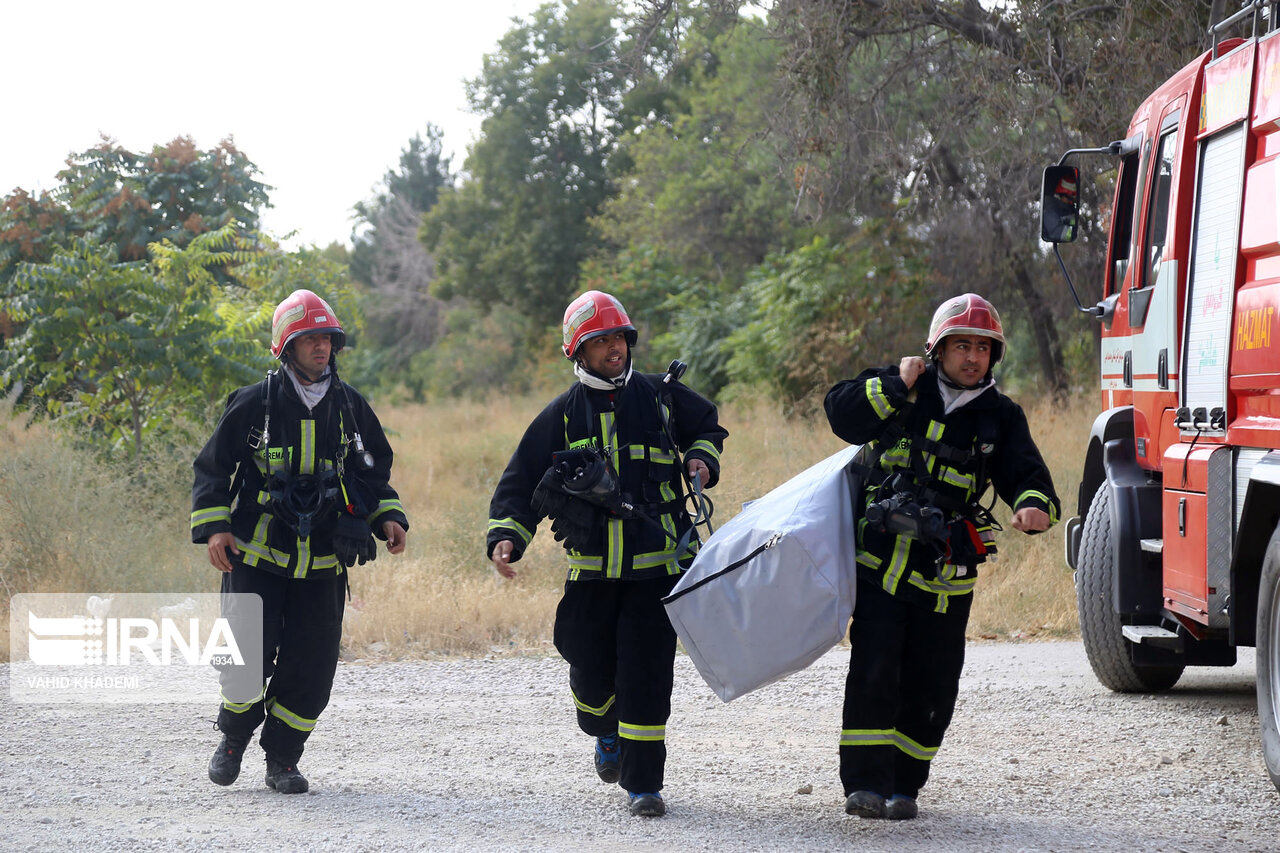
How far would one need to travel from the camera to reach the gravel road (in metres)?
4.35

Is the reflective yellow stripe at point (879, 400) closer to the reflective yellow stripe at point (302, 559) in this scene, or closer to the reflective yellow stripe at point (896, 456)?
the reflective yellow stripe at point (896, 456)

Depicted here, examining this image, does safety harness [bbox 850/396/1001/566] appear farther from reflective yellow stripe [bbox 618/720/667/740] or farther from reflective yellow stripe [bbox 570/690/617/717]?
reflective yellow stripe [bbox 570/690/617/717]

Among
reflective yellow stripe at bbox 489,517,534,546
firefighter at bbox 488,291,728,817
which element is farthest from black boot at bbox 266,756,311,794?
reflective yellow stripe at bbox 489,517,534,546

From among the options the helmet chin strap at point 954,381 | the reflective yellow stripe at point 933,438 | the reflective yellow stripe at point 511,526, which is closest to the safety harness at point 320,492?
the reflective yellow stripe at point 511,526

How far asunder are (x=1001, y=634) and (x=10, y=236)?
1285cm

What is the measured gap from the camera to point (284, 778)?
5.00 m

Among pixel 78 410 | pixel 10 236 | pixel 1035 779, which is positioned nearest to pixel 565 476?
pixel 1035 779

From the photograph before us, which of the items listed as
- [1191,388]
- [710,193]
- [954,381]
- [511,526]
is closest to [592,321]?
[511,526]

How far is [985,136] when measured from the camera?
→ 43.1 ft

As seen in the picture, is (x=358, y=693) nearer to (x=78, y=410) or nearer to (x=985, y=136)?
(x=78, y=410)

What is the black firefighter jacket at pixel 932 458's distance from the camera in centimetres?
441

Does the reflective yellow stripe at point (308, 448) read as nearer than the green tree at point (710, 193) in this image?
Yes

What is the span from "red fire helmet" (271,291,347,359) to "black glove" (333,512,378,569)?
2.27ft

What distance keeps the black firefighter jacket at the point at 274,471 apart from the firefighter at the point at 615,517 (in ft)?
2.36
